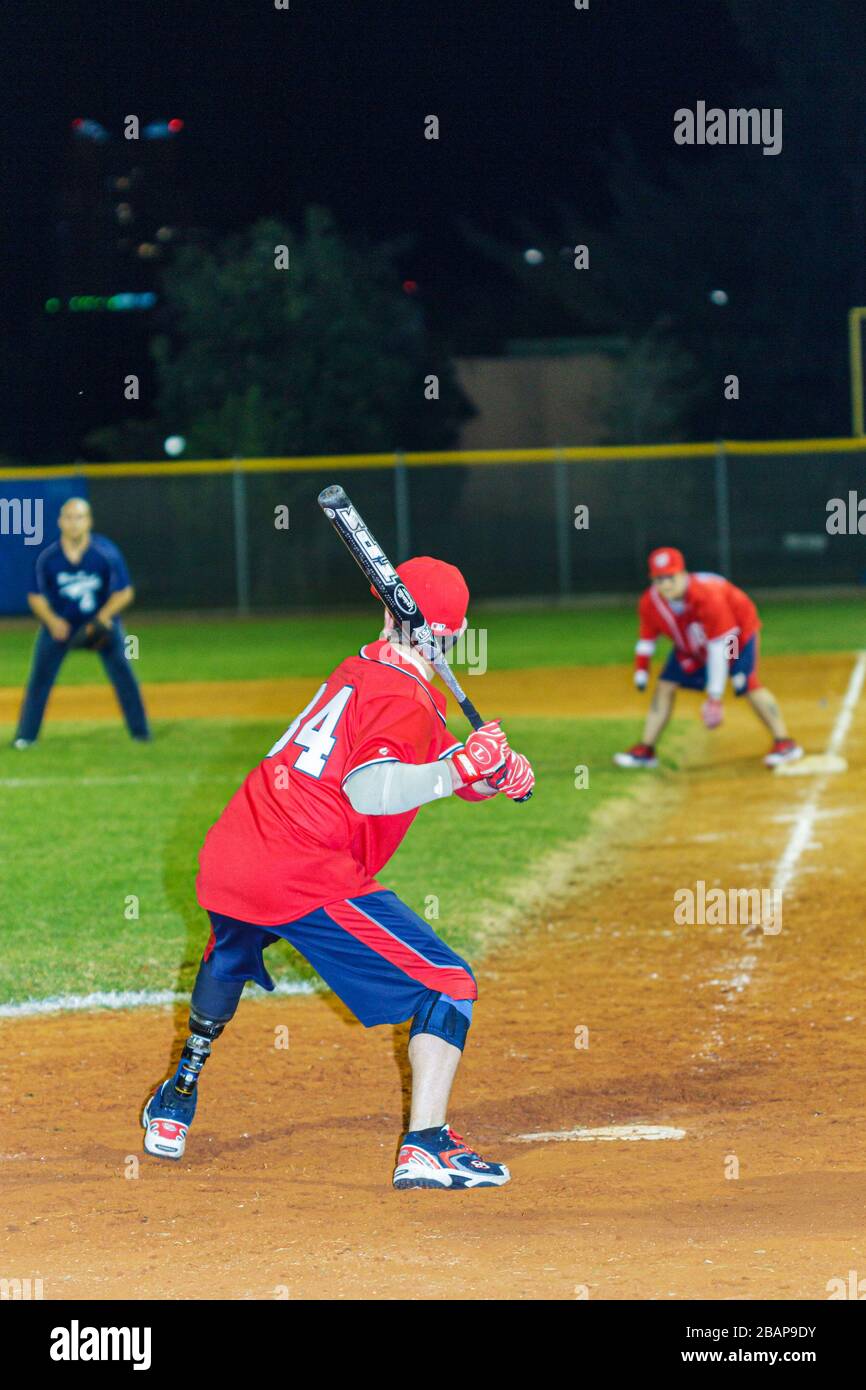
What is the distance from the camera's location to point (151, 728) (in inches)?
651

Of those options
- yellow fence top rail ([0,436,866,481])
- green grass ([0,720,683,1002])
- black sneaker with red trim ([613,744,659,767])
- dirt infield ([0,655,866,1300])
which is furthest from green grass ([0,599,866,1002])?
yellow fence top rail ([0,436,866,481])

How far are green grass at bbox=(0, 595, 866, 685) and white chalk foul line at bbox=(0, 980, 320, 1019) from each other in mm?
13470

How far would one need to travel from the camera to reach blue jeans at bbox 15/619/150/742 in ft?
48.1

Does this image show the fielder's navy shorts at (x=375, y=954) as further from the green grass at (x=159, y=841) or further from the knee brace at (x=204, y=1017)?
the green grass at (x=159, y=841)

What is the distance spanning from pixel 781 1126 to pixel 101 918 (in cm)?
441

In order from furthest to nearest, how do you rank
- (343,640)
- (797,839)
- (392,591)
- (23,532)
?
1. (23,532)
2. (343,640)
3. (797,839)
4. (392,591)

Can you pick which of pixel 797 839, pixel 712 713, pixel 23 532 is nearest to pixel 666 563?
pixel 712 713

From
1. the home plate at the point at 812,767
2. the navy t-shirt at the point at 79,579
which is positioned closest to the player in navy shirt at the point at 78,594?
the navy t-shirt at the point at 79,579

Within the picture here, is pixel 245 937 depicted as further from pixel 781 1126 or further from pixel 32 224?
pixel 32 224

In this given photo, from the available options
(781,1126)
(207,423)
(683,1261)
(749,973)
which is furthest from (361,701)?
(207,423)

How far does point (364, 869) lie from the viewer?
5.23 meters

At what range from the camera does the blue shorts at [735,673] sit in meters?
13.3

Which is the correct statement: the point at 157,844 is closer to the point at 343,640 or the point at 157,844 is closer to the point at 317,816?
the point at 317,816

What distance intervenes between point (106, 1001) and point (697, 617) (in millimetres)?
6597
